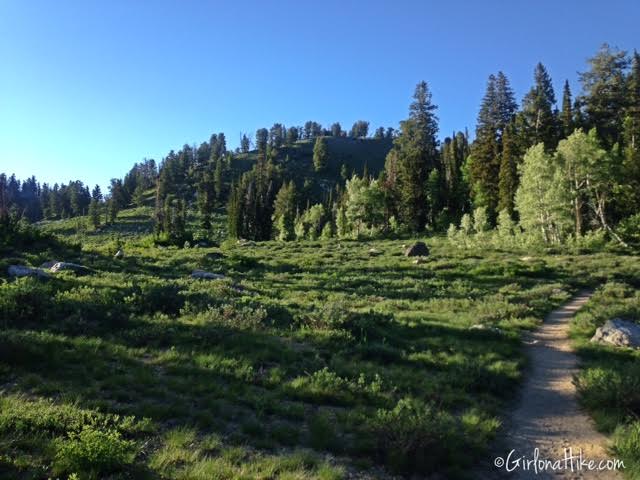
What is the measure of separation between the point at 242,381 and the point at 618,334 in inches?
414

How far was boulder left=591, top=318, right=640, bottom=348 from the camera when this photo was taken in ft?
38.2

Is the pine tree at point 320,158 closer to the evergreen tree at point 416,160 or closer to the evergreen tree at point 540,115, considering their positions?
the evergreen tree at point 416,160

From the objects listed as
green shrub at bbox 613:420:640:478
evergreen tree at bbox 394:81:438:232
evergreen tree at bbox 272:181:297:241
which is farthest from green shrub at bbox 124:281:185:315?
evergreen tree at bbox 272:181:297:241

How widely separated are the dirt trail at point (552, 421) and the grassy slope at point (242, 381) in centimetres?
40

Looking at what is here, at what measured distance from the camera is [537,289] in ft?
66.7

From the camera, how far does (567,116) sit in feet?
212

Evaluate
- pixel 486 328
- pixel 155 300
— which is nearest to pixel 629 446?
pixel 486 328

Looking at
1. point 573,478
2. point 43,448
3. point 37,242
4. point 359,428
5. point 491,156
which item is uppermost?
point 491,156

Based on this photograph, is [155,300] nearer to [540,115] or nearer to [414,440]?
[414,440]

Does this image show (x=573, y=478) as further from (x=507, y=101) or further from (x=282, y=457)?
(x=507, y=101)

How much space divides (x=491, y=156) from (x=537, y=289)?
51234 millimetres

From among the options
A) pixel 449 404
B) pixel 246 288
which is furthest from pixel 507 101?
pixel 449 404

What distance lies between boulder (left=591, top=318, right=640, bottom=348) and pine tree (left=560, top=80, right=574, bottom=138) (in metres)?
57.2

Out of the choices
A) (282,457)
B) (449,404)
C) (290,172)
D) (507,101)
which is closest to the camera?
(282,457)
